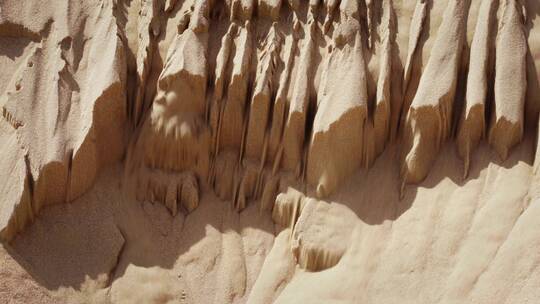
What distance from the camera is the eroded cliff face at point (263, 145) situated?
36.3ft

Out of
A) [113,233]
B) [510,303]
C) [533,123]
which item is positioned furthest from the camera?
[113,233]

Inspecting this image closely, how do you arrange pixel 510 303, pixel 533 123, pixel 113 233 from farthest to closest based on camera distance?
pixel 113 233
pixel 533 123
pixel 510 303

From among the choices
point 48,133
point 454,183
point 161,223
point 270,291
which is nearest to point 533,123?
point 454,183

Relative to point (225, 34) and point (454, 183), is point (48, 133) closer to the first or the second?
point (225, 34)

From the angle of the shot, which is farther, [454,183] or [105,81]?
[105,81]

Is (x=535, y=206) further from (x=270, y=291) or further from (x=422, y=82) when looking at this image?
(x=270, y=291)

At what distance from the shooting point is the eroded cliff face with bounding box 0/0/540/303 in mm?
11078

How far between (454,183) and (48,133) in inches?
193

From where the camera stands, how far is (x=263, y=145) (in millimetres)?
12195

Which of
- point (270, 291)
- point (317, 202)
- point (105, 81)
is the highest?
point (105, 81)

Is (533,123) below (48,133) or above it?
above

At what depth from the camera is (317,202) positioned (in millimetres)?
11680

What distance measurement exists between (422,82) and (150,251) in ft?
12.6

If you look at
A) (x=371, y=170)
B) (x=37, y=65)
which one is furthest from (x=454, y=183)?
(x=37, y=65)
